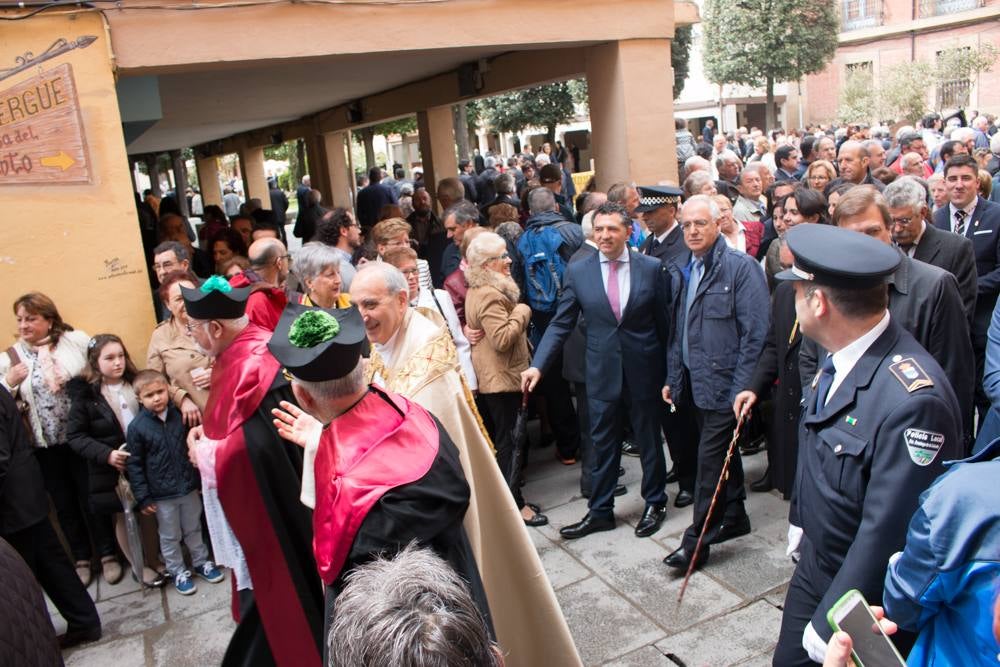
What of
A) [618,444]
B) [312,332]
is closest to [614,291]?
[618,444]

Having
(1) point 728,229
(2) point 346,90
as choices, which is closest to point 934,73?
(2) point 346,90

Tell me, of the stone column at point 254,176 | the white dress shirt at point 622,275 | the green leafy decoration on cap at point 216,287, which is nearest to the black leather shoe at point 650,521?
the white dress shirt at point 622,275

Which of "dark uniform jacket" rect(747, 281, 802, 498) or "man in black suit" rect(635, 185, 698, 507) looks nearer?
"dark uniform jacket" rect(747, 281, 802, 498)

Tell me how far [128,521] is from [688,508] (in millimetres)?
3562

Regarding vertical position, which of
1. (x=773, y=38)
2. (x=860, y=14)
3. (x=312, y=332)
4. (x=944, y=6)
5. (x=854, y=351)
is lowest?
(x=854, y=351)

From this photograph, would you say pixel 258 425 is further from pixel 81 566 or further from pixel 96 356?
pixel 81 566

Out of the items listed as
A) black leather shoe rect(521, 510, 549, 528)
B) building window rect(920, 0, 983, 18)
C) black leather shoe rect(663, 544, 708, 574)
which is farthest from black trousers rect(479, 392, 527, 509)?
building window rect(920, 0, 983, 18)

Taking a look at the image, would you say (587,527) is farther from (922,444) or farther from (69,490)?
(69,490)

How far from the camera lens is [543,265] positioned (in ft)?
20.5

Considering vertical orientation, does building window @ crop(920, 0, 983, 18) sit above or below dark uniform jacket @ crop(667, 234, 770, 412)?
above

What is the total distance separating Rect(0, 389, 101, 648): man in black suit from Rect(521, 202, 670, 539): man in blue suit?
8.97 ft

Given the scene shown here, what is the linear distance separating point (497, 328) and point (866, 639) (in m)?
3.48

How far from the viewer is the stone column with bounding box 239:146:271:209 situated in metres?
19.7

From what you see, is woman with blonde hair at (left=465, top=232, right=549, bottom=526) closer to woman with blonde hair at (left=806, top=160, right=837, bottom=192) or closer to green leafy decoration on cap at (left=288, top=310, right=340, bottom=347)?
green leafy decoration on cap at (left=288, top=310, right=340, bottom=347)
